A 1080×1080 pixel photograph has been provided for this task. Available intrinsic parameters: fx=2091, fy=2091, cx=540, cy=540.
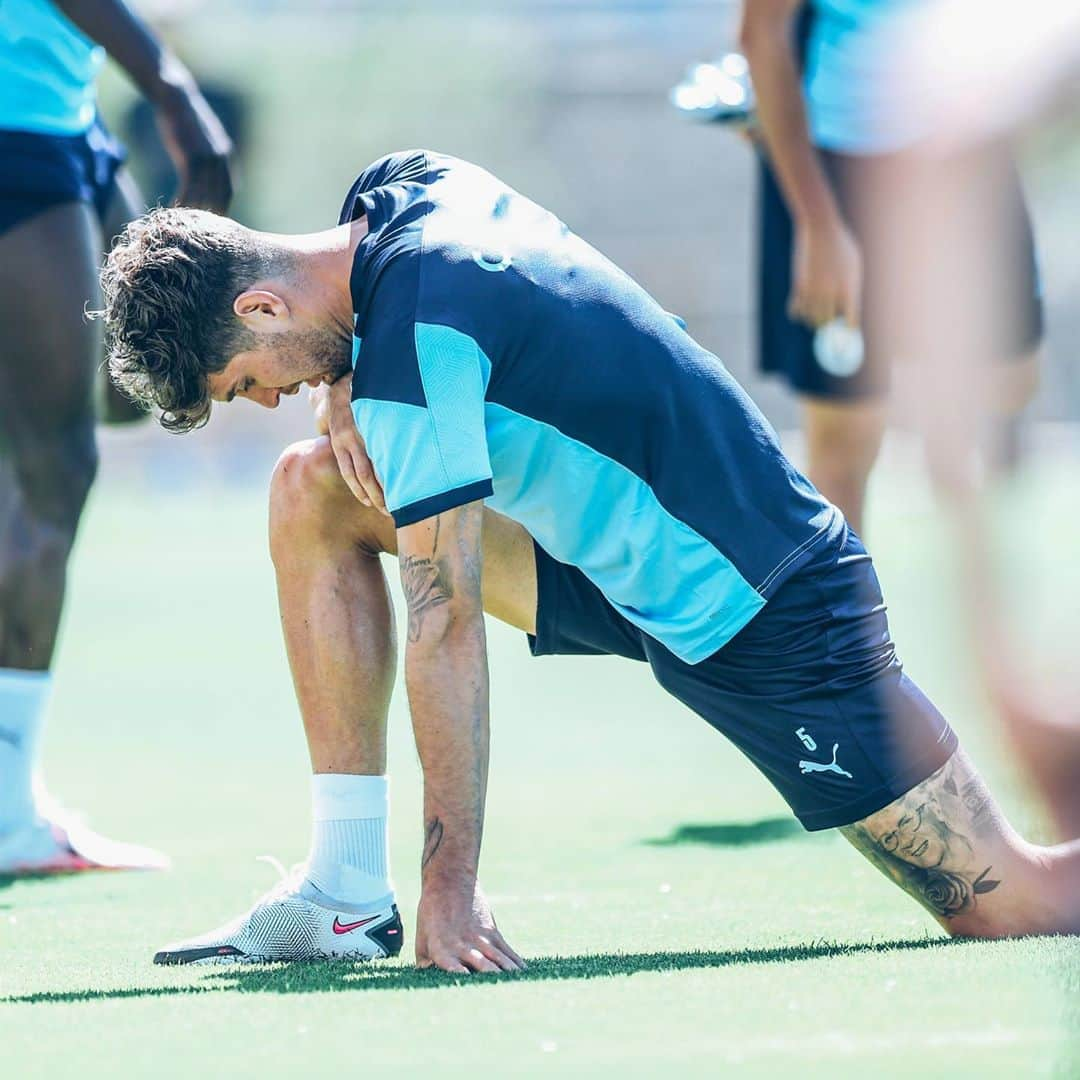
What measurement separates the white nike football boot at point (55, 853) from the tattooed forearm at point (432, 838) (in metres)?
1.68

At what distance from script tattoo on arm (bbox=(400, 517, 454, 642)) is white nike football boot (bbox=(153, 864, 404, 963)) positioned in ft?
2.03

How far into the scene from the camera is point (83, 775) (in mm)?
6539

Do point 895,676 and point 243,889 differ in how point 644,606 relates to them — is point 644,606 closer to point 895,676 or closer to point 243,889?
point 895,676

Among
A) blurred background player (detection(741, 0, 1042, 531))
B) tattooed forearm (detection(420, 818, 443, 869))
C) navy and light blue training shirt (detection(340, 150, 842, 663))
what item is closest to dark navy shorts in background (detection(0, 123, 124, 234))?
navy and light blue training shirt (detection(340, 150, 842, 663))

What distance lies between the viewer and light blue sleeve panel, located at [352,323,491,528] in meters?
3.34

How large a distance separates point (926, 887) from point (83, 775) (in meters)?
3.50

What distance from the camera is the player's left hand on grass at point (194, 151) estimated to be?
5.26 metres

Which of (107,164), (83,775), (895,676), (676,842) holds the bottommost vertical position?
(83,775)

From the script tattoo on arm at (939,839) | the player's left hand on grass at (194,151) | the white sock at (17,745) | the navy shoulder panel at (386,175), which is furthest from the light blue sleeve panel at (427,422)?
the player's left hand on grass at (194,151)

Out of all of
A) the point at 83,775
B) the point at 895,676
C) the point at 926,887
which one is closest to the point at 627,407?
the point at 895,676

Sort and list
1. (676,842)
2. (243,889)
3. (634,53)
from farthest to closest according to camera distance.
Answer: (634,53), (676,842), (243,889)

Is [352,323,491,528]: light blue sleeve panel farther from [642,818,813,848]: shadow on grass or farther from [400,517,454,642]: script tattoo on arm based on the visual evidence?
[642,818,813,848]: shadow on grass

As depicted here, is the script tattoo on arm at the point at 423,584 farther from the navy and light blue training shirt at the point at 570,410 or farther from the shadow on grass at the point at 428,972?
the shadow on grass at the point at 428,972

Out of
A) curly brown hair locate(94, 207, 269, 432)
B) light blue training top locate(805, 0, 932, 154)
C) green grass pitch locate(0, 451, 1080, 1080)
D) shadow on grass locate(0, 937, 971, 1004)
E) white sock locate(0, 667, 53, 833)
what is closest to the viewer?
green grass pitch locate(0, 451, 1080, 1080)
